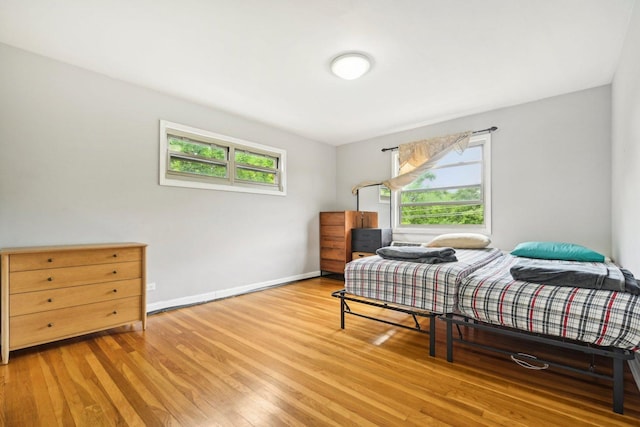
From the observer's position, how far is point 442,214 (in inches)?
170

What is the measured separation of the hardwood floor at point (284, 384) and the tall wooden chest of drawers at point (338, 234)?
219cm

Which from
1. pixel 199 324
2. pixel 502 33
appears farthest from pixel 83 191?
pixel 502 33

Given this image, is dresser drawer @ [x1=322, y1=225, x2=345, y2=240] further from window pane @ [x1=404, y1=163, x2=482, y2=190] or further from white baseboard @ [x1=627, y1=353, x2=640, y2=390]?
white baseboard @ [x1=627, y1=353, x2=640, y2=390]

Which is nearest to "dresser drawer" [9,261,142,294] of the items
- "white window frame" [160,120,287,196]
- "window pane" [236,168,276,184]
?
"white window frame" [160,120,287,196]

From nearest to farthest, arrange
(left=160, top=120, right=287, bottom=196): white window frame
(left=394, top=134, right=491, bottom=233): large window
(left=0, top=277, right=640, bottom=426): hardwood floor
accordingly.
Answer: (left=0, top=277, right=640, bottom=426): hardwood floor
(left=160, top=120, right=287, bottom=196): white window frame
(left=394, top=134, right=491, bottom=233): large window

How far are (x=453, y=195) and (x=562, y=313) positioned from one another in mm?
2794

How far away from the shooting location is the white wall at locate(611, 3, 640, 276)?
2.01m

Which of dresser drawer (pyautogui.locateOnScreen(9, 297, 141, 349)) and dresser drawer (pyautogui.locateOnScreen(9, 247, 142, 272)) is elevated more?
dresser drawer (pyautogui.locateOnScreen(9, 247, 142, 272))

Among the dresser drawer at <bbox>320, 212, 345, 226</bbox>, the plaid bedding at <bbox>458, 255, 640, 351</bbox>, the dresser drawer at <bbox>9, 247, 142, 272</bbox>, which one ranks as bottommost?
the plaid bedding at <bbox>458, 255, 640, 351</bbox>

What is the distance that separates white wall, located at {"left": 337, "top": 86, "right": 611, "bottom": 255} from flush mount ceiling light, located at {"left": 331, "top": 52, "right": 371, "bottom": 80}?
217 centimetres

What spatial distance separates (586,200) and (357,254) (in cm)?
298

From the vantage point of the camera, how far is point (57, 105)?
265cm

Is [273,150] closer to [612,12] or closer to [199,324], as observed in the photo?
[199,324]

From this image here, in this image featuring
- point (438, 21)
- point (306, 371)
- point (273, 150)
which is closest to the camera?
point (306, 371)
